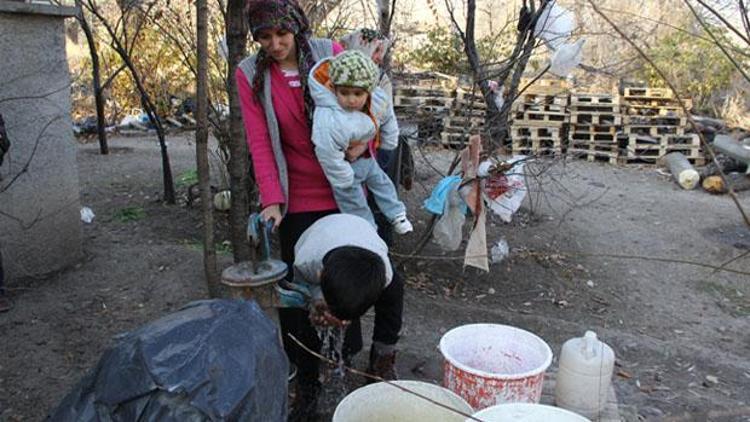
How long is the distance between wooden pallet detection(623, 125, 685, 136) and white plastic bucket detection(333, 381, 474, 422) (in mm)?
8107

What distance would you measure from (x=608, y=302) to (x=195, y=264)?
2909 millimetres

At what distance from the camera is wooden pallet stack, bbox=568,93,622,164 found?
30.1 ft

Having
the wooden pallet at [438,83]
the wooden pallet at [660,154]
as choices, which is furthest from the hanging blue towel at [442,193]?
the wooden pallet at [660,154]

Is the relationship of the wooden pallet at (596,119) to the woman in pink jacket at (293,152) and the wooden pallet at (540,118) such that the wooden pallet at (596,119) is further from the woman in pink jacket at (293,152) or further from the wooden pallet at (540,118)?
the woman in pink jacket at (293,152)

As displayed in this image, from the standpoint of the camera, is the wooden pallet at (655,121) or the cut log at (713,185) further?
the wooden pallet at (655,121)

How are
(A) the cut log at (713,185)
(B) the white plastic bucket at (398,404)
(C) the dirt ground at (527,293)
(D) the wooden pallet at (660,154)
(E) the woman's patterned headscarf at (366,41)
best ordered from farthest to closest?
1. (D) the wooden pallet at (660,154)
2. (A) the cut log at (713,185)
3. (E) the woman's patterned headscarf at (366,41)
4. (C) the dirt ground at (527,293)
5. (B) the white plastic bucket at (398,404)

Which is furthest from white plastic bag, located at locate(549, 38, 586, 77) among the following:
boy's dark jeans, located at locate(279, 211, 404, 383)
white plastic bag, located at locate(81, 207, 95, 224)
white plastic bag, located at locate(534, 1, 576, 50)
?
white plastic bag, located at locate(81, 207, 95, 224)

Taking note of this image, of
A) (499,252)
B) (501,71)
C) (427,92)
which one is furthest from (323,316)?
(427,92)

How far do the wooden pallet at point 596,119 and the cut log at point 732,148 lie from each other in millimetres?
1311

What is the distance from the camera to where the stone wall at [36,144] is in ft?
11.6

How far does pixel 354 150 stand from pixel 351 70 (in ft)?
1.09

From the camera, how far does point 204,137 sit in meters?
2.61

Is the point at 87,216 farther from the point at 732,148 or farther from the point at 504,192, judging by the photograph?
the point at 732,148

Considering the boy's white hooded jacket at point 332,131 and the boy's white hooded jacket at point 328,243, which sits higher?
the boy's white hooded jacket at point 332,131
